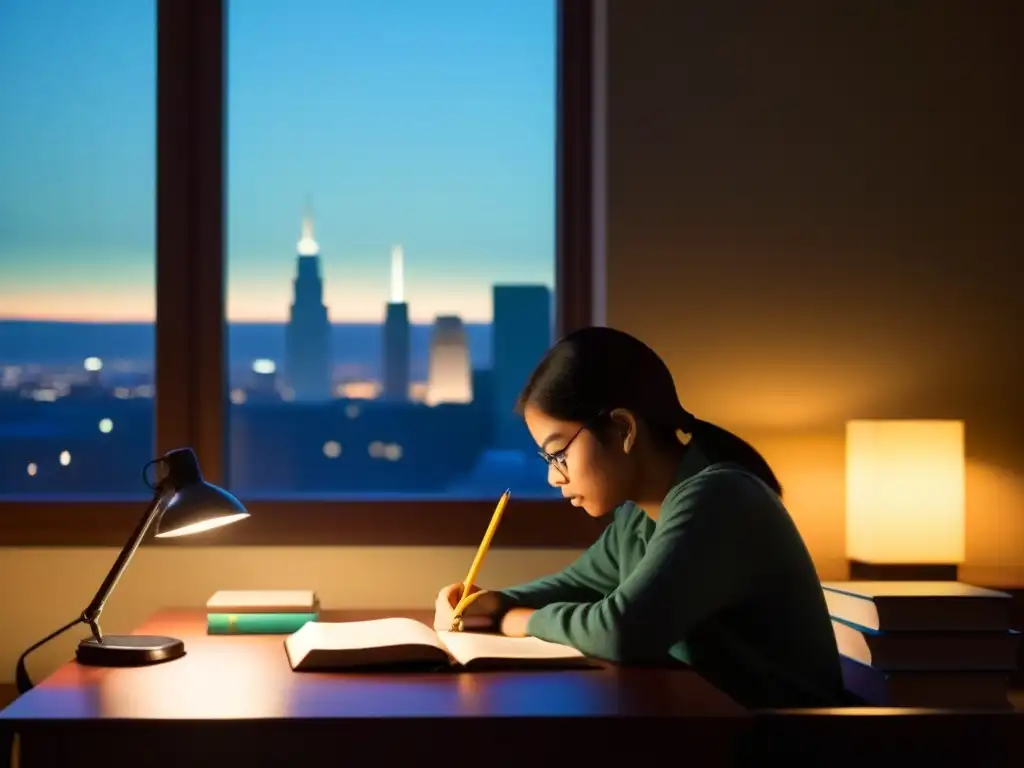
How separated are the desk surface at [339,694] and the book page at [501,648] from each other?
30 millimetres

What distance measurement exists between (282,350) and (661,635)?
1.39 metres

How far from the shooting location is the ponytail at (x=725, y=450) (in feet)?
6.41

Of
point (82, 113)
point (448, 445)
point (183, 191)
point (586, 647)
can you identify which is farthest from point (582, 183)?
point (586, 647)

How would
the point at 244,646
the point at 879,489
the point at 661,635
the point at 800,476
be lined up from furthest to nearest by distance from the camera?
1. the point at 800,476
2. the point at 879,489
3. the point at 244,646
4. the point at 661,635

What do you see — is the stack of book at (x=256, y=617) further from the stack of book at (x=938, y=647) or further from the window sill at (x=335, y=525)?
the stack of book at (x=938, y=647)

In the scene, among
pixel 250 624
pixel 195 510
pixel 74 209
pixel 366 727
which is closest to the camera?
pixel 366 727

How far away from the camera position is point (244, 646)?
190cm

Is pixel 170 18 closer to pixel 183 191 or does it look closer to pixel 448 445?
pixel 183 191

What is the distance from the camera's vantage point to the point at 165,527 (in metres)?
1.78

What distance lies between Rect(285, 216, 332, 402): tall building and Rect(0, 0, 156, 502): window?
0.31m

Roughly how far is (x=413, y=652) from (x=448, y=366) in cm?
120

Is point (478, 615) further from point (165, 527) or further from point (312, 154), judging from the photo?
point (312, 154)

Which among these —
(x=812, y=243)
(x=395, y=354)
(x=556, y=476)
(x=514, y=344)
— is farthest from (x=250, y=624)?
(x=812, y=243)

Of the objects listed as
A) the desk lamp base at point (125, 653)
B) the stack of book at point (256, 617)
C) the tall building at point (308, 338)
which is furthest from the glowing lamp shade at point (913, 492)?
the desk lamp base at point (125, 653)
